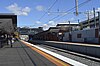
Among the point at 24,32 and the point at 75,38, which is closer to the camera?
the point at 75,38

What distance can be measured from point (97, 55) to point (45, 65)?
690 centimetres

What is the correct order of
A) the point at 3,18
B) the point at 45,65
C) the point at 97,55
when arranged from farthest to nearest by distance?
the point at 3,18 → the point at 97,55 → the point at 45,65

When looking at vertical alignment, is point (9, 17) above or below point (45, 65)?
above

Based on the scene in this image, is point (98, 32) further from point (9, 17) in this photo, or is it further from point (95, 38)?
point (9, 17)

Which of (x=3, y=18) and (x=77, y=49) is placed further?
(x=3, y=18)

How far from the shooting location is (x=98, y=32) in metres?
39.2

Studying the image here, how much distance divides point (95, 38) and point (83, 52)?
18.3 metres

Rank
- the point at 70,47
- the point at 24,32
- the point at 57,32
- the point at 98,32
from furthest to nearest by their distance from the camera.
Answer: the point at 24,32
the point at 57,32
the point at 98,32
the point at 70,47

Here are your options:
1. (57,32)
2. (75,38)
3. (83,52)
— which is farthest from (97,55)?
(57,32)

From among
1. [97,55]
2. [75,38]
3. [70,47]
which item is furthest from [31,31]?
[97,55]

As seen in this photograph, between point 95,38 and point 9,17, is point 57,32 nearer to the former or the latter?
point 95,38

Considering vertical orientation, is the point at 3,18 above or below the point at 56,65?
above

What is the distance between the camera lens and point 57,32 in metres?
79.8

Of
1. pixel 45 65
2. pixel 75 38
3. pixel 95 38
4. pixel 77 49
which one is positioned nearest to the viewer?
pixel 45 65
